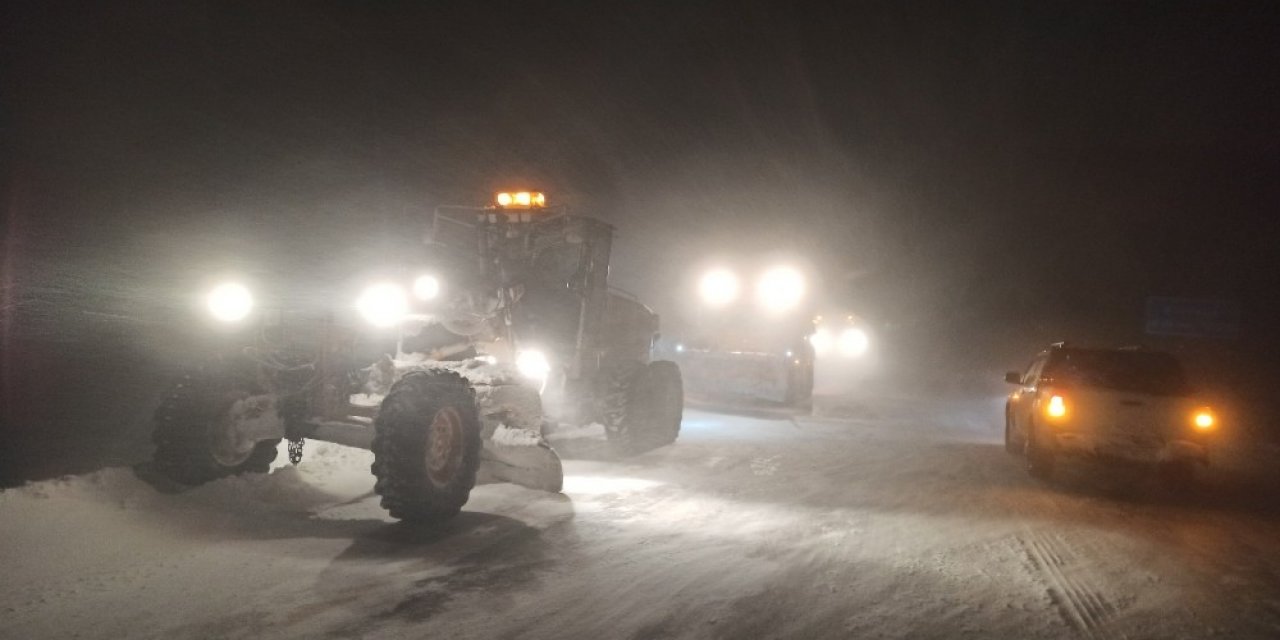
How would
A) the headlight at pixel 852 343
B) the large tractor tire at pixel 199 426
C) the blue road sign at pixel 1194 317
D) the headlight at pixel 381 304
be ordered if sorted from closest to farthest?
the large tractor tire at pixel 199 426 < the headlight at pixel 381 304 < the blue road sign at pixel 1194 317 < the headlight at pixel 852 343

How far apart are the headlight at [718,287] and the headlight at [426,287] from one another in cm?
1035

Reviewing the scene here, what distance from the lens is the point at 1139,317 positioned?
4859 cm

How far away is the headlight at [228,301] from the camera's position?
8.36 meters

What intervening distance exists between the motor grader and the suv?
5256mm

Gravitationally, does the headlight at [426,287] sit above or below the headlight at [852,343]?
below

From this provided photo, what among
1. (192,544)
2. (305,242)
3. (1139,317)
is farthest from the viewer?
(1139,317)

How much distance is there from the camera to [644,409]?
13.3 meters

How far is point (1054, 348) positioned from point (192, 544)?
1085 cm

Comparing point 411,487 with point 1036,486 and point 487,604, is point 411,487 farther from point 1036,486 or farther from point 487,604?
point 1036,486

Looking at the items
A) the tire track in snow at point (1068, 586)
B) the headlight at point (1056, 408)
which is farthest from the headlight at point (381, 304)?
the headlight at point (1056, 408)

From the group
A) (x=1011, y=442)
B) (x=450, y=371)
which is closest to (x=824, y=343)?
(x=1011, y=442)

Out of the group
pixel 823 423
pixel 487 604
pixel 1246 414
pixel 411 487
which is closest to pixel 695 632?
pixel 487 604

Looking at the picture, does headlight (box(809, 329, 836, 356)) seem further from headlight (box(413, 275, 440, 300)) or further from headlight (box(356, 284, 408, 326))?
headlight (box(356, 284, 408, 326))

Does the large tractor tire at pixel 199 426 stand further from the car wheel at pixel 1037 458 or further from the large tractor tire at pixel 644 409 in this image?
the car wheel at pixel 1037 458
